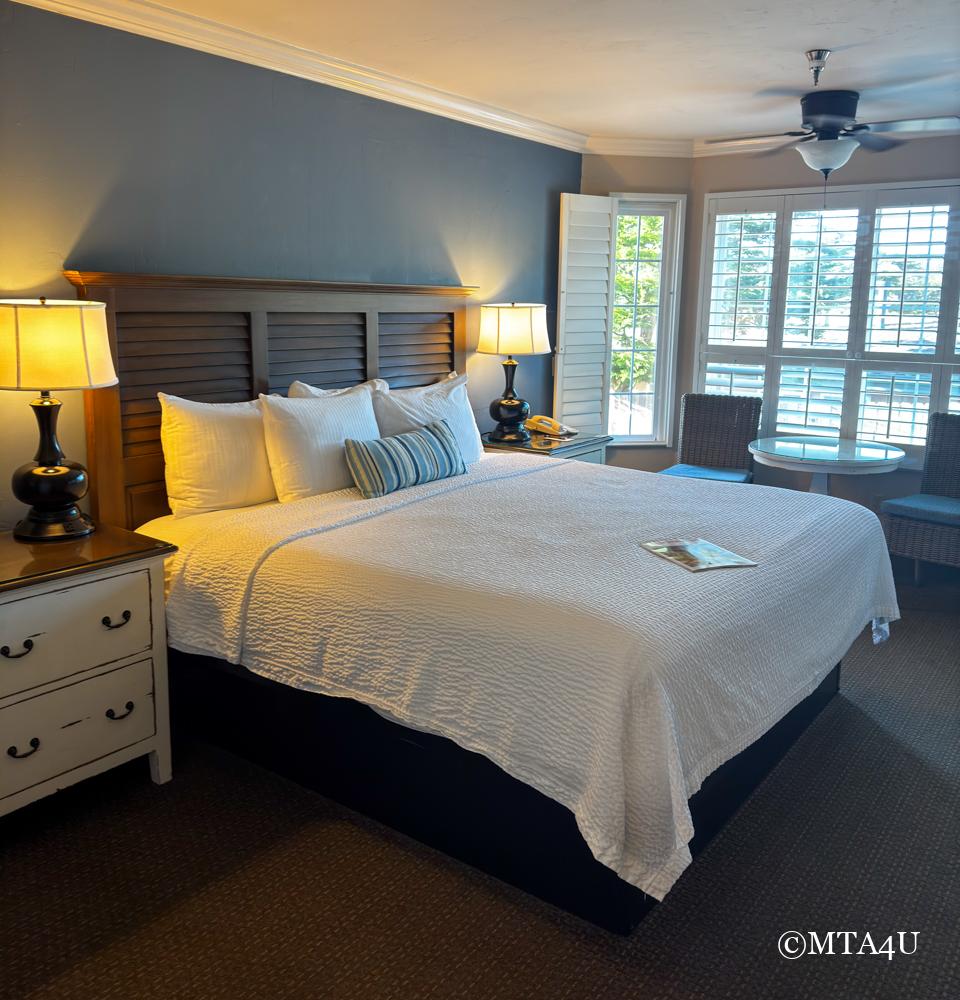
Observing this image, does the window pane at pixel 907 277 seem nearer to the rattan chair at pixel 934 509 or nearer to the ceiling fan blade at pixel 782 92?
the rattan chair at pixel 934 509

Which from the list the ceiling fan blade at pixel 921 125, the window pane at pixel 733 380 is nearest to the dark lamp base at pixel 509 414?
the window pane at pixel 733 380

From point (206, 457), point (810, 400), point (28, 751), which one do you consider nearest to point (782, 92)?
point (810, 400)

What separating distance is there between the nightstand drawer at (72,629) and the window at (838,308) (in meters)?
4.15

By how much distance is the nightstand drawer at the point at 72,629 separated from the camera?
243 centimetres

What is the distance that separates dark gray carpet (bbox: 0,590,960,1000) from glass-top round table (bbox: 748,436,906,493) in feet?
5.85

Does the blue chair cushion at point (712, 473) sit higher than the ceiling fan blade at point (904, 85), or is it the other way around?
the ceiling fan blade at point (904, 85)

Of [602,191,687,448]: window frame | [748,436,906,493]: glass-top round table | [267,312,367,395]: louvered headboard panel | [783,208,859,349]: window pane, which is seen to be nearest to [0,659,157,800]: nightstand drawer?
[267,312,367,395]: louvered headboard panel

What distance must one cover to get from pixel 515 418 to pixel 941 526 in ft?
7.27

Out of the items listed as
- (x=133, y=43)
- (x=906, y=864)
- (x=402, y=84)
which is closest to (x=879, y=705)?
(x=906, y=864)

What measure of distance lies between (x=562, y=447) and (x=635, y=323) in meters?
1.54

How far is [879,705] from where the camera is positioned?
3488mm

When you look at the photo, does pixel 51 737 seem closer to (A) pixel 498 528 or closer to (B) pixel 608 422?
(A) pixel 498 528

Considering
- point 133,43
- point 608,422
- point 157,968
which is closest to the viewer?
point 157,968

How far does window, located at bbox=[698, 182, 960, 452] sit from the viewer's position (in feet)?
16.5
